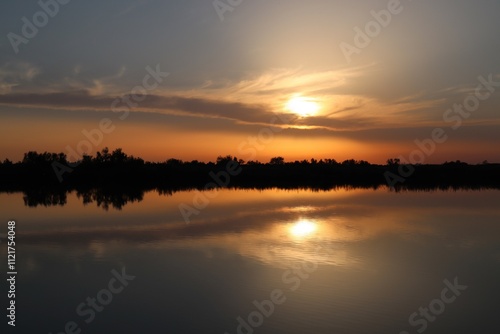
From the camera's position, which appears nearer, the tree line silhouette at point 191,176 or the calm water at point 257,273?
the calm water at point 257,273

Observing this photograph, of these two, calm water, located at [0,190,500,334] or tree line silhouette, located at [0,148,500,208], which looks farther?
tree line silhouette, located at [0,148,500,208]

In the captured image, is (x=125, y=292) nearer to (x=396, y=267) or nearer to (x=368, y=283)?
(x=368, y=283)

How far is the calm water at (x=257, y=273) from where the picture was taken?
727 centimetres

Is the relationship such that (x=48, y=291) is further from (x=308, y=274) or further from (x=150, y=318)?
(x=308, y=274)

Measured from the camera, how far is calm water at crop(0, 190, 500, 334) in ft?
23.8

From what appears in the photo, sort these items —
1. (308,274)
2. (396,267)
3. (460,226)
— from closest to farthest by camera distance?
(308,274) < (396,267) < (460,226)

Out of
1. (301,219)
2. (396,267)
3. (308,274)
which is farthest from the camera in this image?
(301,219)

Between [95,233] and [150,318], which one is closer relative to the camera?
[150,318]

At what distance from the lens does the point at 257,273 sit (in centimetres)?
1003

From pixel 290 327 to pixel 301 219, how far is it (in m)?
11.8

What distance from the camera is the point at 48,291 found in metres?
8.84

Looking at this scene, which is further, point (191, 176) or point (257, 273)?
point (191, 176)

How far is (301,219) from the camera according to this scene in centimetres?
1866

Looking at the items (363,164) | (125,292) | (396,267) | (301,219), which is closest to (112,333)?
(125,292)
